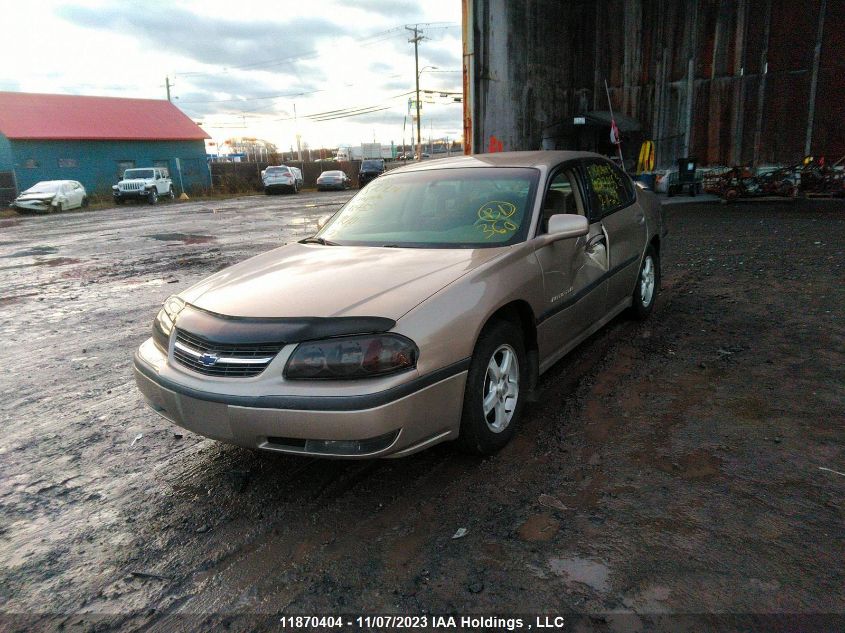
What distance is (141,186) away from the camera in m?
30.0

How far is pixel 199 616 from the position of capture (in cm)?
222

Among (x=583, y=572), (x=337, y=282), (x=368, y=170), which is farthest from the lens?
(x=368, y=170)

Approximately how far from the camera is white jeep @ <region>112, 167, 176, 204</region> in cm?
2992

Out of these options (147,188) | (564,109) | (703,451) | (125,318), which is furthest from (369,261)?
(147,188)

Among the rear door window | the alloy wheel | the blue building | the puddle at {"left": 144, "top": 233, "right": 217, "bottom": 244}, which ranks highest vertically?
the blue building

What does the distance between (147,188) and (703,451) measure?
1242 inches

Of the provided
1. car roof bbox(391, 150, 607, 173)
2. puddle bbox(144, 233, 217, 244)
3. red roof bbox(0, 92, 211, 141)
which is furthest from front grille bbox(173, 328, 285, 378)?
red roof bbox(0, 92, 211, 141)

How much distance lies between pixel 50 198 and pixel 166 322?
28298 mm

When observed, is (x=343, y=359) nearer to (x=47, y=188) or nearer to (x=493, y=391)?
(x=493, y=391)

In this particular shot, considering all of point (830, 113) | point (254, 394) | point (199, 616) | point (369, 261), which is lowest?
point (199, 616)

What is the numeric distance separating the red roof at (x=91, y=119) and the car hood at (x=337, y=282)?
123 feet

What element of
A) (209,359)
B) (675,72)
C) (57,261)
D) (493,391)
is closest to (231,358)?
(209,359)

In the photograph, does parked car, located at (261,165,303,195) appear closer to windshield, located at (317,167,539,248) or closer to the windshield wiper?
windshield, located at (317,167,539,248)

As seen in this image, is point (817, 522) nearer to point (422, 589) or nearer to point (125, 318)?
point (422, 589)
